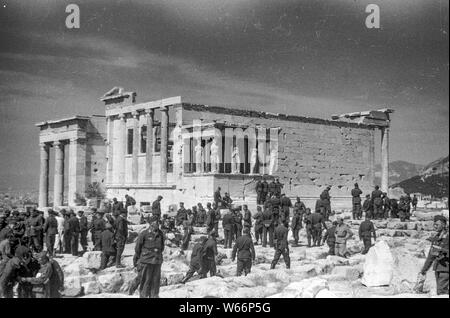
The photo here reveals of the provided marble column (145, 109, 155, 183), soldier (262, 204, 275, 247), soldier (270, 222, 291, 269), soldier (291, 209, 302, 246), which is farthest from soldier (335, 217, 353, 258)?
marble column (145, 109, 155, 183)

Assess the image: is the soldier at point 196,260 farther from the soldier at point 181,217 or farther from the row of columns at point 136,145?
the row of columns at point 136,145

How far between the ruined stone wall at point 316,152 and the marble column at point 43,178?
42.6ft

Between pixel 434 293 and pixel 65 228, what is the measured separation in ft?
33.6

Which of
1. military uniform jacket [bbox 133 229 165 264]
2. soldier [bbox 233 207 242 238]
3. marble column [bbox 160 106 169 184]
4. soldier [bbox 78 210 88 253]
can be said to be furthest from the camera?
marble column [bbox 160 106 169 184]

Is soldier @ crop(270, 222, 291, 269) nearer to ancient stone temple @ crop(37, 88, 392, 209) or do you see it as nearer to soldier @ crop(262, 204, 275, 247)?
soldier @ crop(262, 204, 275, 247)

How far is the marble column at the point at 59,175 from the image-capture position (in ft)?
123

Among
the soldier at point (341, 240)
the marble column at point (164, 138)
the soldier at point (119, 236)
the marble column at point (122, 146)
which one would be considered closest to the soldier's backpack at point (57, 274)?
the soldier at point (119, 236)

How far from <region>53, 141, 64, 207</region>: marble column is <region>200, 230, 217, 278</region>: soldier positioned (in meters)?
24.8

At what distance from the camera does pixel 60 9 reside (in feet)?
56.2

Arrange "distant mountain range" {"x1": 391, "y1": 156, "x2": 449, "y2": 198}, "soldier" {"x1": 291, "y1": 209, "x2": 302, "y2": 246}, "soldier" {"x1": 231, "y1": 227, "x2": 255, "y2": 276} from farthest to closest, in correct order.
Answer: "distant mountain range" {"x1": 391, "y1": 156, "x2": 449, "y2": 198} → "soldier" {"x1": 291, "y1": 209, "x2": 302, "y2": 246} → "soldier" {"x1": 231, "y1": 227, "x2": 255, "y2": 276}

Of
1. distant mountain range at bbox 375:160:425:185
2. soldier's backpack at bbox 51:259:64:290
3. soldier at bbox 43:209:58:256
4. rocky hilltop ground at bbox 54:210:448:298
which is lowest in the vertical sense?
rocky hilltop ground at bbox 54:210:448:298

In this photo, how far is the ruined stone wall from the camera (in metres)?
32.6

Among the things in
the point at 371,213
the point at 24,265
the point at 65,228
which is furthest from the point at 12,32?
the point at 371,213
